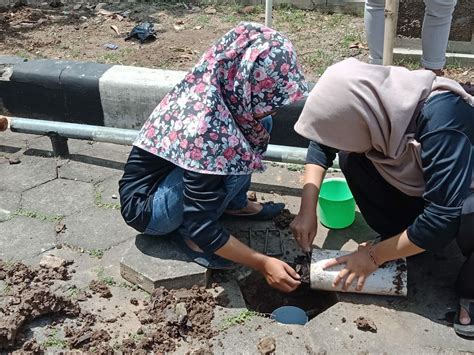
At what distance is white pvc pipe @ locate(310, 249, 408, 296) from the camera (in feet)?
8.07

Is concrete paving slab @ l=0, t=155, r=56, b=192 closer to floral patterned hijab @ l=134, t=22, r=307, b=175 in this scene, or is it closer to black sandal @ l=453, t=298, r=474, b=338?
floral patterned hijab @ l=134, t=22, r=307, b=175

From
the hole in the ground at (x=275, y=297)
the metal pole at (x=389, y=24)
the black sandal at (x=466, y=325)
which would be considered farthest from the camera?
the metal pole at (x=389, y=24)

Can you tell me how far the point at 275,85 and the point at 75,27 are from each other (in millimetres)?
4028

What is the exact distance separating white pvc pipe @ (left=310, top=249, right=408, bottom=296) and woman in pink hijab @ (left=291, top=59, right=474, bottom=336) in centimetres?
4

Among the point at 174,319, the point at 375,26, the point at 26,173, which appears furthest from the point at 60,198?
the point at 375,26

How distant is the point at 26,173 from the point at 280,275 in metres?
1.80

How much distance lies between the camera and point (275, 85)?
2.35 meters

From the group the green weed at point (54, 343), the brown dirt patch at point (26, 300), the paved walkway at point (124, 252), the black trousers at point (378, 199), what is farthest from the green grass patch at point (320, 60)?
the green weed at point (54, 343)

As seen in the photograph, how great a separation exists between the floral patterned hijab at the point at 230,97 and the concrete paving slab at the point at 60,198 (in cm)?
94

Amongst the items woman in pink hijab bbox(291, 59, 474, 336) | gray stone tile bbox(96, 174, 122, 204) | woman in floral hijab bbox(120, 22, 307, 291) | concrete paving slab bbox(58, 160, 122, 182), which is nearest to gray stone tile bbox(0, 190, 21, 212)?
concrete paving slab bbox(58, 160, 122, 182)

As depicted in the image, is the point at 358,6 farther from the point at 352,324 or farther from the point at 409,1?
the point at 352,324

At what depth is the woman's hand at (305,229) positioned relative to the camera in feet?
8.55

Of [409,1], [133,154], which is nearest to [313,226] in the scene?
[133,154]

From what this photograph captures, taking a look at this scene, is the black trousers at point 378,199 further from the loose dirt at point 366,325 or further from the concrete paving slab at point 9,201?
the concrete paving slab at point 9,201
